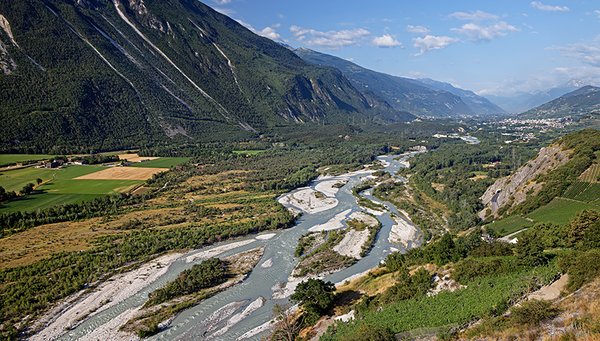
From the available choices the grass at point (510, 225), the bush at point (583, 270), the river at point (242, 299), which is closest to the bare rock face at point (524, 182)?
the grass at point (510, 225)

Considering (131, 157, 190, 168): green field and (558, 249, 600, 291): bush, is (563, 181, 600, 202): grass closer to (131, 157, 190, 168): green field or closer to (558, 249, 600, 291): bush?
(558, 249, 600, 291): bush

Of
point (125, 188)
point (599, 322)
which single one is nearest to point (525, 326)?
point (599, 322)

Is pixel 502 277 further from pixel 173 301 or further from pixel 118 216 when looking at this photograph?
pixel 118 216

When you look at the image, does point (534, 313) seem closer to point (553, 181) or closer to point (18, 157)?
point (553, 181)

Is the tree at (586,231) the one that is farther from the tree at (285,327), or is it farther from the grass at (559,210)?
the tree at (285,327)

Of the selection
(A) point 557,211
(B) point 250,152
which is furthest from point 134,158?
(A) point 557,211

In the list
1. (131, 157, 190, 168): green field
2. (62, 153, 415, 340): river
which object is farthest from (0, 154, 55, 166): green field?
(62, 153, 415, 340): river

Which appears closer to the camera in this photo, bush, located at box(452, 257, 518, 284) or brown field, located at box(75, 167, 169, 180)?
bush, located at box(452, 257, 518, 284)
